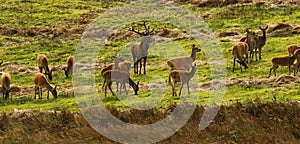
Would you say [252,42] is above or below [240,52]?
above

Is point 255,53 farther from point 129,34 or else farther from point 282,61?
point 129,34

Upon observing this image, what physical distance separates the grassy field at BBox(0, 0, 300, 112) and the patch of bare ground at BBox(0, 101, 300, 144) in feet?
11.2

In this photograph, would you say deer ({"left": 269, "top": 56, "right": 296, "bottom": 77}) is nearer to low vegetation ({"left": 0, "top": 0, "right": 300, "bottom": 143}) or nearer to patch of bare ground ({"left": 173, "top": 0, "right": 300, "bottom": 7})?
low vegetation ({"left": 0, "top": 0, "right": 300, "bottom": 143})

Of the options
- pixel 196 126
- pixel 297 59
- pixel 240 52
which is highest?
pixel 196 126

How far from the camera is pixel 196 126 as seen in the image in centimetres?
1568

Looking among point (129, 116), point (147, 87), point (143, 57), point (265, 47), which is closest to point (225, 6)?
point (265, 47)

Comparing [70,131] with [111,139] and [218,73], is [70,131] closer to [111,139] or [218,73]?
[111,139]

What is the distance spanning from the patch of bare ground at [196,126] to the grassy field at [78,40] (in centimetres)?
342

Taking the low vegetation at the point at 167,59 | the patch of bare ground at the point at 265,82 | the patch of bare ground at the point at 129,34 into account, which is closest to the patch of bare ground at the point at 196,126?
the low vegetation at the point at 167,59

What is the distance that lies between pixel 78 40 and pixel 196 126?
2657 cm

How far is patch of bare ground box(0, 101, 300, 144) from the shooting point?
571 inches

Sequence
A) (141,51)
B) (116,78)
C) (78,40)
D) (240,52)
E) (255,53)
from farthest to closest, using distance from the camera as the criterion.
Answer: (78,40) → (141,51) → (255,53) → (240,52) → (116,78)

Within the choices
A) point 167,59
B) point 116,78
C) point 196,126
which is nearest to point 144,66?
point 167,59

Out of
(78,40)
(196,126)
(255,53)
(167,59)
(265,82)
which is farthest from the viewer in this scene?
(78,40)
